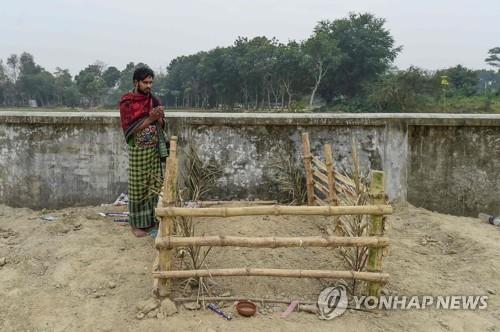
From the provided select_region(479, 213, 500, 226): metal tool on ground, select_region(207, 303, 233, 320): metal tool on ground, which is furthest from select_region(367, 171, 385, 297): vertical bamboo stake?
select_region(479, 213, 500, 226): metal tool on ground

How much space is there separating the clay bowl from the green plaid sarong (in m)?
1.40

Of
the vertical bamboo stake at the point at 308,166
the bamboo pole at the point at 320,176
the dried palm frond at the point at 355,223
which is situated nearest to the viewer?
the dried palm frond at the point at 355,223

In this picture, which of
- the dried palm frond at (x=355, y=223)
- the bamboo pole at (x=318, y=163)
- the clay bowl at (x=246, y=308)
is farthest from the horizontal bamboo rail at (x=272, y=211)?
the bamboo pole at (x=318, y=163)

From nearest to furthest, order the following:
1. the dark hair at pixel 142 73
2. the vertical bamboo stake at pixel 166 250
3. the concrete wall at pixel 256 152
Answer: the vertical bamboo stake at pixel 166 250 → the dark hair at pixel 142 73 → the concrete wall at pixel 256 152

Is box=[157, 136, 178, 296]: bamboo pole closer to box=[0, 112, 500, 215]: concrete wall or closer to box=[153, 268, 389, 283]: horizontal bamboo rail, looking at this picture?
box=[153, 268, 389, 283]: horizontal bamboo rail

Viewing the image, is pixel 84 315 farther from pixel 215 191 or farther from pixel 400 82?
pixel 400 82

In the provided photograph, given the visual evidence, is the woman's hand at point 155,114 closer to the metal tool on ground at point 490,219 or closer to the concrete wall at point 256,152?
the concrete wall at point 256,152

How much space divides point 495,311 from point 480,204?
2.09 meters

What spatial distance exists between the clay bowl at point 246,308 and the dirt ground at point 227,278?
0.04 meters

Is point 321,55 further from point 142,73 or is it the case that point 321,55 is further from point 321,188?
point 142,73

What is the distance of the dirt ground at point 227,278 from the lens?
2617 mm

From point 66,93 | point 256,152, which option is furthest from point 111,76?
point 256,152

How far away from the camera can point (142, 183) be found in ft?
12.4

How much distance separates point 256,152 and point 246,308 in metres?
2.27
